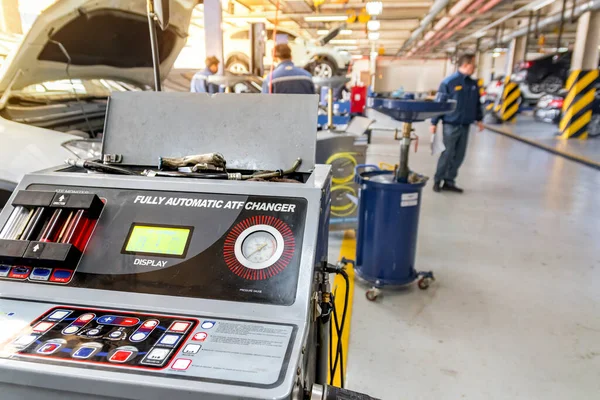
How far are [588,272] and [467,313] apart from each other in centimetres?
107

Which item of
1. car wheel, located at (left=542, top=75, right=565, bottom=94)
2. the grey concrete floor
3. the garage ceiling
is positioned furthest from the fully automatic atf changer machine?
car wheel, located at (left=542, top=75, right=565, bottom=94)

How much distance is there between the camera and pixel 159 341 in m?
0.60

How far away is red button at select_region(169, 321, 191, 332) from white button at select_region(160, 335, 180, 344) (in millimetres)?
15

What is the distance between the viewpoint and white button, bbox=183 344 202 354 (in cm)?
57

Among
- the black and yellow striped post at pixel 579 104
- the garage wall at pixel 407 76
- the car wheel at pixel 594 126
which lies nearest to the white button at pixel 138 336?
the black and yellow striped post at pixel 579 104

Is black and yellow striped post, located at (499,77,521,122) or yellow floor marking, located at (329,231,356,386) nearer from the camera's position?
yellow floor marking, located at (329,231,356,386)

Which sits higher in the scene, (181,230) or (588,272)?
(181,230)

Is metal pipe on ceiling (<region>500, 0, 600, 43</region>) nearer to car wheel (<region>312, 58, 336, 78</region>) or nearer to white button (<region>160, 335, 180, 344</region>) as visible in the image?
car wheel (<region>312, 58, 336, 78</region>)

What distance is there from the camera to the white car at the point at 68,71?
64.6 inches

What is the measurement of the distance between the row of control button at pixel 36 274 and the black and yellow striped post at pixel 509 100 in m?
12.0

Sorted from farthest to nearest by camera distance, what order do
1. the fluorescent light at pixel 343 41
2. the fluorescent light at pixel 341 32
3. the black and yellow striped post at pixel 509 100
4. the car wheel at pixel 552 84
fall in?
the fluorescent light at pixel 343 41, the black and yellow striped post at pixel 509 100, the fluorescent light at pixel 341 32, the car wheel at pixel 552 84

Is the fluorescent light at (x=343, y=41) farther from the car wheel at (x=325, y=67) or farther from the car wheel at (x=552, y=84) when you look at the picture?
the car wheel at (x=552, y=84)

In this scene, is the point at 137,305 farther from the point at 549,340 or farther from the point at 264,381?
the point at 549,340

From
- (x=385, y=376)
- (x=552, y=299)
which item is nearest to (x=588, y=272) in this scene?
(x=552, y=299)
